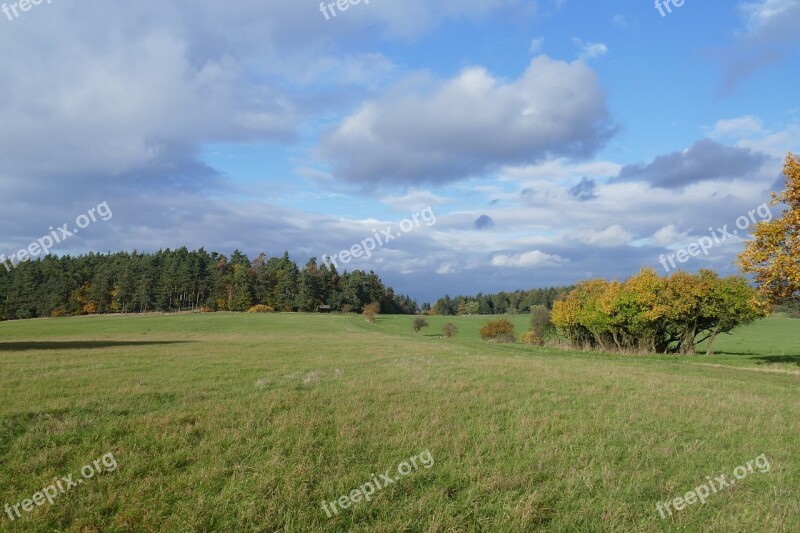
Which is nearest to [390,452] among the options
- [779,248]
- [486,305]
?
[779,248]

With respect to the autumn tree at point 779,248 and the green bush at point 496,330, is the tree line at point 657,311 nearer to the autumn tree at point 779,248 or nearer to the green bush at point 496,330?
the autumn tree at point 779,248

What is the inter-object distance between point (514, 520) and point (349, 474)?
2787mm

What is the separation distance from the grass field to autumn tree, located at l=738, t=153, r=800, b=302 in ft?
32.8

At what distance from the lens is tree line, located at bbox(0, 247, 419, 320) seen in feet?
395

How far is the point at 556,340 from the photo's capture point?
54312mm

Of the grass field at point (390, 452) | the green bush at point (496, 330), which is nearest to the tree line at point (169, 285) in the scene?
the green bush at point (496, 330)

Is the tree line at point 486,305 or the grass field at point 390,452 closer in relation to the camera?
the grass field at point 390,452

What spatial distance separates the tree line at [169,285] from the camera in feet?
395

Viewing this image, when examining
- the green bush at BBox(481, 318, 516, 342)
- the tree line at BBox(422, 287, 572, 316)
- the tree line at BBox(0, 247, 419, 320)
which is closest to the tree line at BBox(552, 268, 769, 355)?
the green bush at BBox(481, 318, 516, 342)

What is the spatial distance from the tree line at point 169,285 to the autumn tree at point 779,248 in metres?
113

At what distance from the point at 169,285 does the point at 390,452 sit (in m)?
134

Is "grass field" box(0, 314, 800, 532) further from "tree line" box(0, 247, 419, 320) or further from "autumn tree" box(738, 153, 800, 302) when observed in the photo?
"tree line" box(0, 247, 419, 320)

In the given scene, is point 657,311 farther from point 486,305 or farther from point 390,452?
point 486,305

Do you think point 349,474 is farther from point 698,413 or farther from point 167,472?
point 698,413
